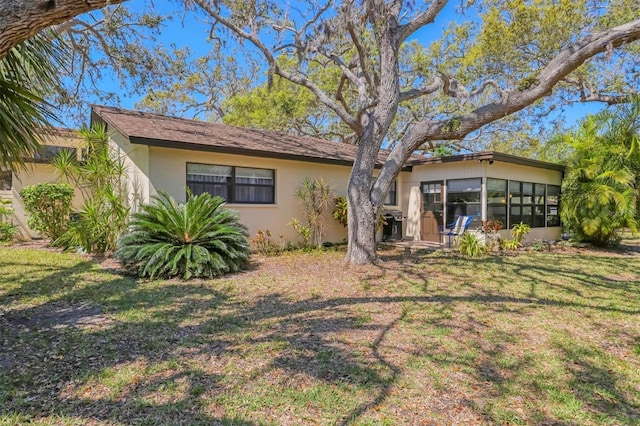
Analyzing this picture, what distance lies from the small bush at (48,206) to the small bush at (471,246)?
11461mm

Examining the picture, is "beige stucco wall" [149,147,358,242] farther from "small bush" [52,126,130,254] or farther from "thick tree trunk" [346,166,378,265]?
"thick tree trunk" [346,166,378,265]

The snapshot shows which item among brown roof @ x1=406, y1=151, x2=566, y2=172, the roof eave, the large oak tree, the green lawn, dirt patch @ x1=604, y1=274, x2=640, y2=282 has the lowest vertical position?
the green lawn

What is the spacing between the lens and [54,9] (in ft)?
8.59

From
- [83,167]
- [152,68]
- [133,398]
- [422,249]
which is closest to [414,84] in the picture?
[422,249]

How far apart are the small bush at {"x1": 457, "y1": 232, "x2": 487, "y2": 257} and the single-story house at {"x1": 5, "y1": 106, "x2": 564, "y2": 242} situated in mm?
1588

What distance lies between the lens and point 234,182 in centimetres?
1055

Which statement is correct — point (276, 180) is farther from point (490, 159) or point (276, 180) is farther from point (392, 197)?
point (490, 159)

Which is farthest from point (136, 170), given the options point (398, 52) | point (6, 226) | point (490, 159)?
point (490, 159)

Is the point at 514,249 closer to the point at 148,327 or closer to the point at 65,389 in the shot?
the point at 148,327

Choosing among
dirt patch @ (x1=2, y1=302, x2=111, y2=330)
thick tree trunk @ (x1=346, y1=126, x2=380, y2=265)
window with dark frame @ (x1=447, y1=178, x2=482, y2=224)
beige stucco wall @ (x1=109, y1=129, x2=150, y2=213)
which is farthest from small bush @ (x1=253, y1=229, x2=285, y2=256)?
window with dark frame @ (x1=447, y1=178, x2=482, y2=224)

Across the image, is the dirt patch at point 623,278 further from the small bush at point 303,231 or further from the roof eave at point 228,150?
the roof eave at point 228,150

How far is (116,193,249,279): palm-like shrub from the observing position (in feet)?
23.3

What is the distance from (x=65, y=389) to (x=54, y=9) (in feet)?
9.57

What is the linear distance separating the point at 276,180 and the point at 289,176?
1.59 ft
